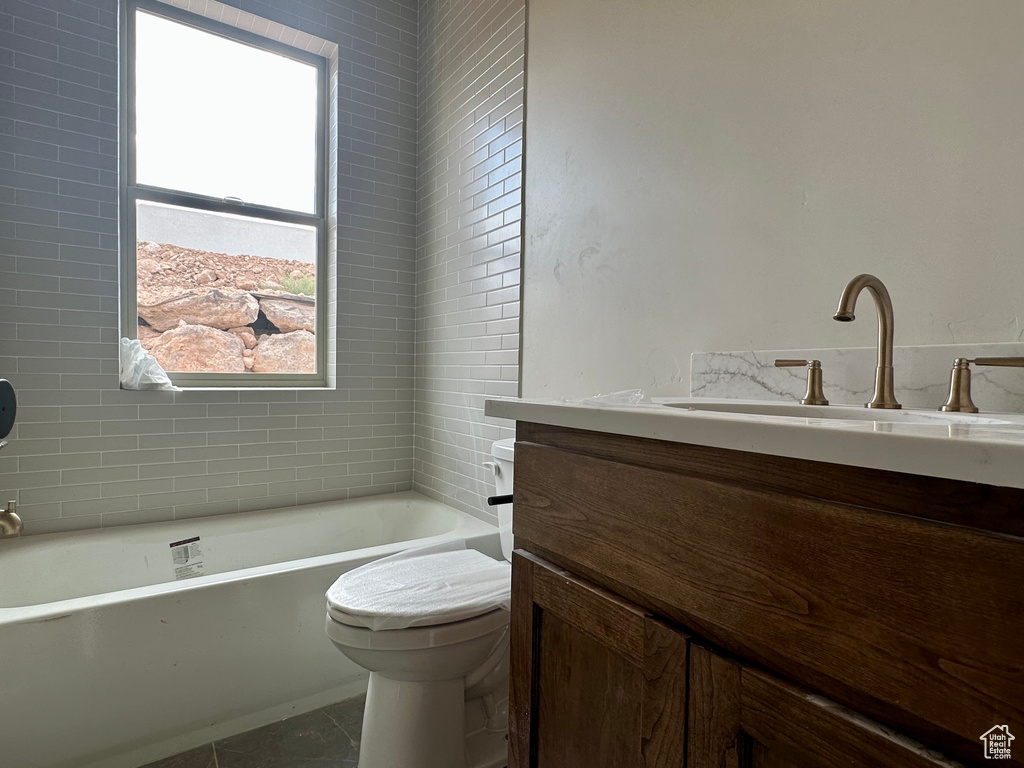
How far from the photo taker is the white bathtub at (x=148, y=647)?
1394mm

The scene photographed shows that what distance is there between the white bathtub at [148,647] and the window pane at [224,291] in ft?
2.42

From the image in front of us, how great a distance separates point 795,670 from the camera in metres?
0.51

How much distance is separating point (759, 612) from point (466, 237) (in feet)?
6.78

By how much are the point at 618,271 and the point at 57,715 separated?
185cm

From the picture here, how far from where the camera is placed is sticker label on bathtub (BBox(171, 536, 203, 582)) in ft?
7.07

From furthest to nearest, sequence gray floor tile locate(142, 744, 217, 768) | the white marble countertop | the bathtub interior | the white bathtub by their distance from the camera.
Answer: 1. the bathtub interior
2. gray floor tile locate(142, 744, 217, 768)
3. the white bathtub
4. the white marble countertop

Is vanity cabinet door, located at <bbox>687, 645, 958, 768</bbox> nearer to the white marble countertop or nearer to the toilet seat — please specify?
the white marble countertop

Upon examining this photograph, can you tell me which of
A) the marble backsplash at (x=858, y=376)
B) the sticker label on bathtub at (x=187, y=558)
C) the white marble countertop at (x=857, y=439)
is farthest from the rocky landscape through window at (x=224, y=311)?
the white marble countertop at (x=857, y=439)

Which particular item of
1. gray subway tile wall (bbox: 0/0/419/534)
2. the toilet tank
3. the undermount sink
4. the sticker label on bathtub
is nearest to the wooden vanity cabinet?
the undermount sink

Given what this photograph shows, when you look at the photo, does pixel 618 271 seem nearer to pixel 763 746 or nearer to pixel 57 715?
pixel 763 746

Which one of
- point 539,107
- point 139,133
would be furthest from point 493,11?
point 139,133

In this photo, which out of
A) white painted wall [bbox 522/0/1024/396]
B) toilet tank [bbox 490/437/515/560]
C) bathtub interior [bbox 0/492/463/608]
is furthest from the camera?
bathtub interior [bbox 0/492/463/608]

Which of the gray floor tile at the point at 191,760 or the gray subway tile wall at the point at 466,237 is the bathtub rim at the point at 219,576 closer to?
the gray subway tile wall at the point at 466,237

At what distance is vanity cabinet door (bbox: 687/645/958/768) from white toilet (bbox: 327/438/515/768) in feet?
2.57
